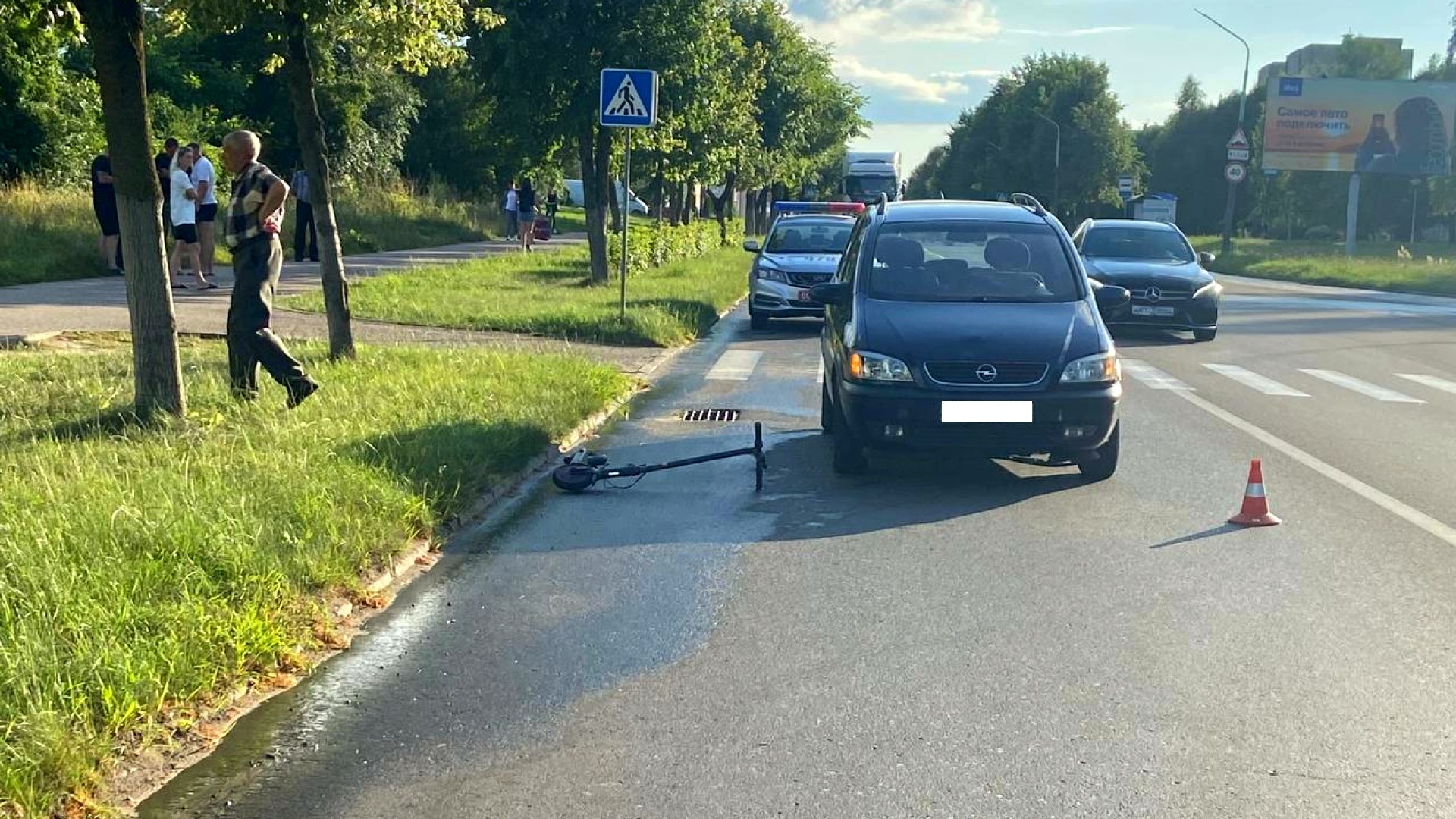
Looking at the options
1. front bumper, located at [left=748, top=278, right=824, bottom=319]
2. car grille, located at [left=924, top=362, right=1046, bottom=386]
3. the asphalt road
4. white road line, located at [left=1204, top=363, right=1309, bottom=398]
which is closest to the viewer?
the asphalt road

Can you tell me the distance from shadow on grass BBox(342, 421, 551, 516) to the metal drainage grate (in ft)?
6.70

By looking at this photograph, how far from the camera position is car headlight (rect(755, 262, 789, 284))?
20266mm

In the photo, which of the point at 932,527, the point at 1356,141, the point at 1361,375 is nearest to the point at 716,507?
the point at 932,527

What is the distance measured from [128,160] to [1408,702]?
721 centimetres

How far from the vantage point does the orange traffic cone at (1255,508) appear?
803 cm

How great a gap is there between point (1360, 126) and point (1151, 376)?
45.3m

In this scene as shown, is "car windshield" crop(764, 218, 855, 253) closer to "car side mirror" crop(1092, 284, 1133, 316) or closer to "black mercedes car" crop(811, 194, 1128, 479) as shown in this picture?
"car side mirror" crop(1092, 284, 1133, 316)

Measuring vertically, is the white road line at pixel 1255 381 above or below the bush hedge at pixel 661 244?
below

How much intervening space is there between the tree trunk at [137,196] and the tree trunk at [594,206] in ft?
50.0

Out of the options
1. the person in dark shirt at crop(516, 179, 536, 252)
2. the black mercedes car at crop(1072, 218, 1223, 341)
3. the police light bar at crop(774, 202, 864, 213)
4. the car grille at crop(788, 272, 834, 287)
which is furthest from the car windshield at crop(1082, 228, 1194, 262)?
the person in dark shirt at crop(516, 179, 536, 252)

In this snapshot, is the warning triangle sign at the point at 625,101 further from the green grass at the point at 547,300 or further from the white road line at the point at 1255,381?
the white road line at the point at 1255,381

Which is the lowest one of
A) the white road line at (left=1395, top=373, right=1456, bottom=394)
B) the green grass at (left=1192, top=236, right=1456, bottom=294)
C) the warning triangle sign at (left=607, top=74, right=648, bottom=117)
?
the green grass at (left=1192, top=236, right=1456, bottom=294)

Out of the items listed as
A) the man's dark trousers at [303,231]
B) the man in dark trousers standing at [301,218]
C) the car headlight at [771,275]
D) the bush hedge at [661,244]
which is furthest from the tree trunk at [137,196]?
the man's dark trousers at [303,231]

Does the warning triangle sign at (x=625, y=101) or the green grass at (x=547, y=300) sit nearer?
the warning triangle sign at (x=625, y=101)
